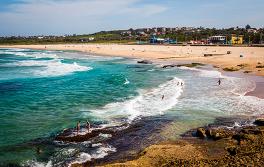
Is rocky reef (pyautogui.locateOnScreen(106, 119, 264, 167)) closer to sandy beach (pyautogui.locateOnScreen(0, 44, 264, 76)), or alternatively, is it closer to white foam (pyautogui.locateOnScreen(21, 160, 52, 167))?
white foam (pyautogui.locateOnScreen(21, 160, 52, 167))

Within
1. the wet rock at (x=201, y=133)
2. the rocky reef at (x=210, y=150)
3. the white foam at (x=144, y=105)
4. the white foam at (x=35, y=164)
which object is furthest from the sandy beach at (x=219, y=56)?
the white foam at (x=35, y=164)

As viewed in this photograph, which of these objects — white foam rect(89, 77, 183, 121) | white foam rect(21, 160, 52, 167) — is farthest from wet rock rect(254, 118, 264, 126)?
white foam rect(21, 160, 52, 167)

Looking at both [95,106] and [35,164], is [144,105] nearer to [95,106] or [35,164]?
[95,106]

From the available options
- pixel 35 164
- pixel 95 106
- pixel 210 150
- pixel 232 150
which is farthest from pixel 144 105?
pixel 35 164

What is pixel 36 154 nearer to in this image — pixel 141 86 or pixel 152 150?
pixel 152 150

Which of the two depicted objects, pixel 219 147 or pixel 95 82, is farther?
pixel 95 82

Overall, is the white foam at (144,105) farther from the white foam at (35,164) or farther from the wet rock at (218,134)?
the white foam at (35,164)

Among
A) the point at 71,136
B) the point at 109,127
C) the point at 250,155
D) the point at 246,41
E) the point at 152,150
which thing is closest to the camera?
the point at 250,155

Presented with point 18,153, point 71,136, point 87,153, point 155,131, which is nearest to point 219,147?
point 155,131
